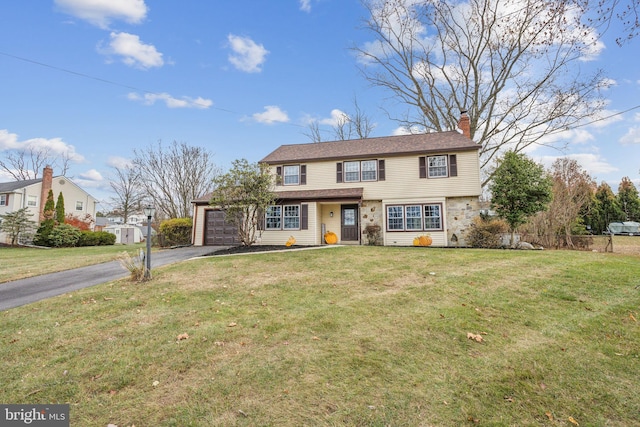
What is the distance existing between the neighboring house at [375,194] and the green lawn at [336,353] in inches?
334

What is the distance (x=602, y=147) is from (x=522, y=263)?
430 inches

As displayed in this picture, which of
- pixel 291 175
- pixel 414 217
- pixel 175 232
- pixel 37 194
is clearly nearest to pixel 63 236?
pixel 37 194

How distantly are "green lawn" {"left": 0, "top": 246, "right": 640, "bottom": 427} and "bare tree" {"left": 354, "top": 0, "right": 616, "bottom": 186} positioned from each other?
52.8 ft

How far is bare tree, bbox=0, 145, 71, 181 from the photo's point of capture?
3350 cm

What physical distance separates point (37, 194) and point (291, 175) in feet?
85.4

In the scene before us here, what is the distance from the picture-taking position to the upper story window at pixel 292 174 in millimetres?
17250

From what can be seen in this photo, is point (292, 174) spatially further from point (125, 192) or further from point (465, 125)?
point (125, 192)

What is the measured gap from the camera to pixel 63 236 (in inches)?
832

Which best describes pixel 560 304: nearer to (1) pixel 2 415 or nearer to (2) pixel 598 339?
(2) pixel 598 339

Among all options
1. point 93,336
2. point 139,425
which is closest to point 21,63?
point 93,336

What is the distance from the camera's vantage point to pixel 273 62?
1619 centimetres

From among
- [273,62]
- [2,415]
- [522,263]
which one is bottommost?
[2,415]

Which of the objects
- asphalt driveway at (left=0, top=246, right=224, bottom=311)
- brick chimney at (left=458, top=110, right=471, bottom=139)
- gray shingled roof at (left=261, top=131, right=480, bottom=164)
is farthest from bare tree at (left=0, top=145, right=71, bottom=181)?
brick chimney at (left=458, top=110, right=471, bottom=139)

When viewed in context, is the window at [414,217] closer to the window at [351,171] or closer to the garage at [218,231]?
the window at [351,171]
